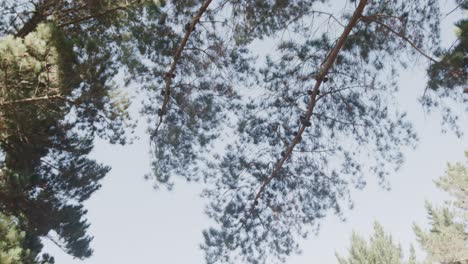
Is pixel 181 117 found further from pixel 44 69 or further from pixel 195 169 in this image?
pixel 44 69

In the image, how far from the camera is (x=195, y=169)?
6547 millimetres

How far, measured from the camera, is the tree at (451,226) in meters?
19.2

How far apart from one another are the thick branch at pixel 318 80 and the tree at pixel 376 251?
84.5ft

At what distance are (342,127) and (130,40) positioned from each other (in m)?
3.82

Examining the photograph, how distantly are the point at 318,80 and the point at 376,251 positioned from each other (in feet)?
89.3

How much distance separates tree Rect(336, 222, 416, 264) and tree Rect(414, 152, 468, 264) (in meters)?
2.15

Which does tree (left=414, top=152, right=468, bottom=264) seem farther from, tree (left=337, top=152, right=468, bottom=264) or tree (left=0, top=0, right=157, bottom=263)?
tree (left=0, top=0, right=157, bottom=263)

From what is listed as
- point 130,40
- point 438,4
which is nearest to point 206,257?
point 130,40

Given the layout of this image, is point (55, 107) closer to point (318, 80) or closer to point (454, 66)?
point (318, 80)

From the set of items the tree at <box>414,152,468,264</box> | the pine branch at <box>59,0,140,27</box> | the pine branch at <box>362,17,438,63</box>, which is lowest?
the pine branch at <box>362,17,438,63</box>

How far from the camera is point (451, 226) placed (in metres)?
25.3

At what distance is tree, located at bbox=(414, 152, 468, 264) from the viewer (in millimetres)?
19188

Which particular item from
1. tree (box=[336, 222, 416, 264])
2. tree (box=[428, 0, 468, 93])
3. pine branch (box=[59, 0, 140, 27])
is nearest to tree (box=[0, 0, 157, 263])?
pine branch (box=[59, 0, 140, 27])

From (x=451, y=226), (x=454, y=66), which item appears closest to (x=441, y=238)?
(x=451, y=226)
